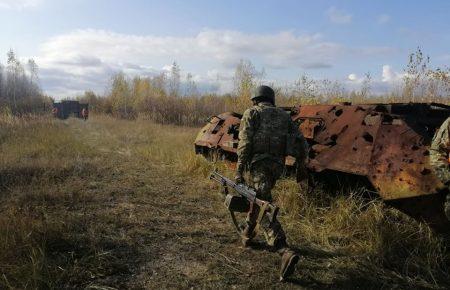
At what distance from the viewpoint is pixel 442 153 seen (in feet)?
13.9

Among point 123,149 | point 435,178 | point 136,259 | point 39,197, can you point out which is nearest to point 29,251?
point 136,259

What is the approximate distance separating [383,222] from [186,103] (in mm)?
28630

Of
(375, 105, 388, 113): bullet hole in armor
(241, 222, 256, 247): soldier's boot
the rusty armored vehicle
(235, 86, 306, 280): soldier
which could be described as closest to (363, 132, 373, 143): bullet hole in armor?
the rusty armored vehicle

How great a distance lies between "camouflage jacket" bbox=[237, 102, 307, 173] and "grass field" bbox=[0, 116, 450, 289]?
42.4 inches

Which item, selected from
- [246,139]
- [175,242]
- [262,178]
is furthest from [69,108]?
[262,178]

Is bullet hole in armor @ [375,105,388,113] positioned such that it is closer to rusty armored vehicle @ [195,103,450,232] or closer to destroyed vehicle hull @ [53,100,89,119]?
rusty armored vehicle @ [195,103,450,232]

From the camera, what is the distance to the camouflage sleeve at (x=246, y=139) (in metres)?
4.98

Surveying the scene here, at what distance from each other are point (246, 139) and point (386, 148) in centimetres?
Answer: 168

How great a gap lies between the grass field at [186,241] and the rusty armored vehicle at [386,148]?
16.1 inches

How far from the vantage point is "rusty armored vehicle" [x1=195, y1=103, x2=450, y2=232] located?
471 centimetres

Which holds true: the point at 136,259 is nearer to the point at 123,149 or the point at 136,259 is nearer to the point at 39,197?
the point at 39,197

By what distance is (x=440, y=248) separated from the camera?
4.86 m

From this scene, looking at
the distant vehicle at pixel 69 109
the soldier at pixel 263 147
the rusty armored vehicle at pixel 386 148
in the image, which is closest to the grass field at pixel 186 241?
the rusty armored vehicle at pixel 386 148

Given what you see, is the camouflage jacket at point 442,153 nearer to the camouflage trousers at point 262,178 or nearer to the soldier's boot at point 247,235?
the camouflage trousers at point 262,178
